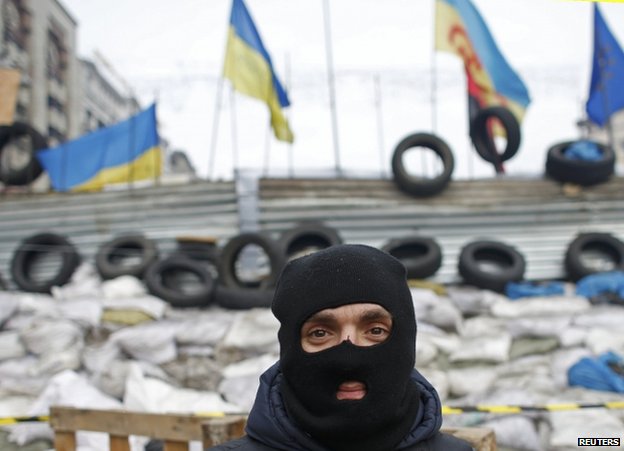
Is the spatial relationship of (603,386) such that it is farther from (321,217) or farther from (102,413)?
(321,217)

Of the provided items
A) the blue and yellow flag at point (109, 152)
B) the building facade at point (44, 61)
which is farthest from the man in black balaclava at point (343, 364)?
the building facade at point (44, 61)

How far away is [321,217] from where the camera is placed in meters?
9.15

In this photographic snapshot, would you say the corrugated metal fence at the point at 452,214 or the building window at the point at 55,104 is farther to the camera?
the building window at the point at 55,104

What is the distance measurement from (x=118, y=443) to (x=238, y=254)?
4802 mm

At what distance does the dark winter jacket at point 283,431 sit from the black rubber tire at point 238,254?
238 inches

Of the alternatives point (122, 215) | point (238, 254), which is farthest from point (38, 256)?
point (238, 254)

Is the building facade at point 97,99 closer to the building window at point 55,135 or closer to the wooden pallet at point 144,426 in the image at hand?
the building window at point 55,135

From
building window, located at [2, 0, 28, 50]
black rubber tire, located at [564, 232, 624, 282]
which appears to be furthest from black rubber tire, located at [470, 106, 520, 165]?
building window, located at [2, 0, 28, 50]

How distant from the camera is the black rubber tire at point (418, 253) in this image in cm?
826

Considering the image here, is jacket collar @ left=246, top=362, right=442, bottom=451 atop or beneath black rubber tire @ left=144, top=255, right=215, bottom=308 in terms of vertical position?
atop

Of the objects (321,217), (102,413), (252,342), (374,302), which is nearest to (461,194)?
(321,217)

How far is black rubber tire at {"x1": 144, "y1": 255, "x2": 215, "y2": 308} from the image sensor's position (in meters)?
7.42

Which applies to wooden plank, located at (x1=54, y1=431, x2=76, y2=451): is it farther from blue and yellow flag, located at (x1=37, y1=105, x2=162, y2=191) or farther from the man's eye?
blue and yellow flag, located at (x1=37, y1=105, x2=162, y2=191)

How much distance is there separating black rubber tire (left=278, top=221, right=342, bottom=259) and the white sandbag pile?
1529 millimetres
